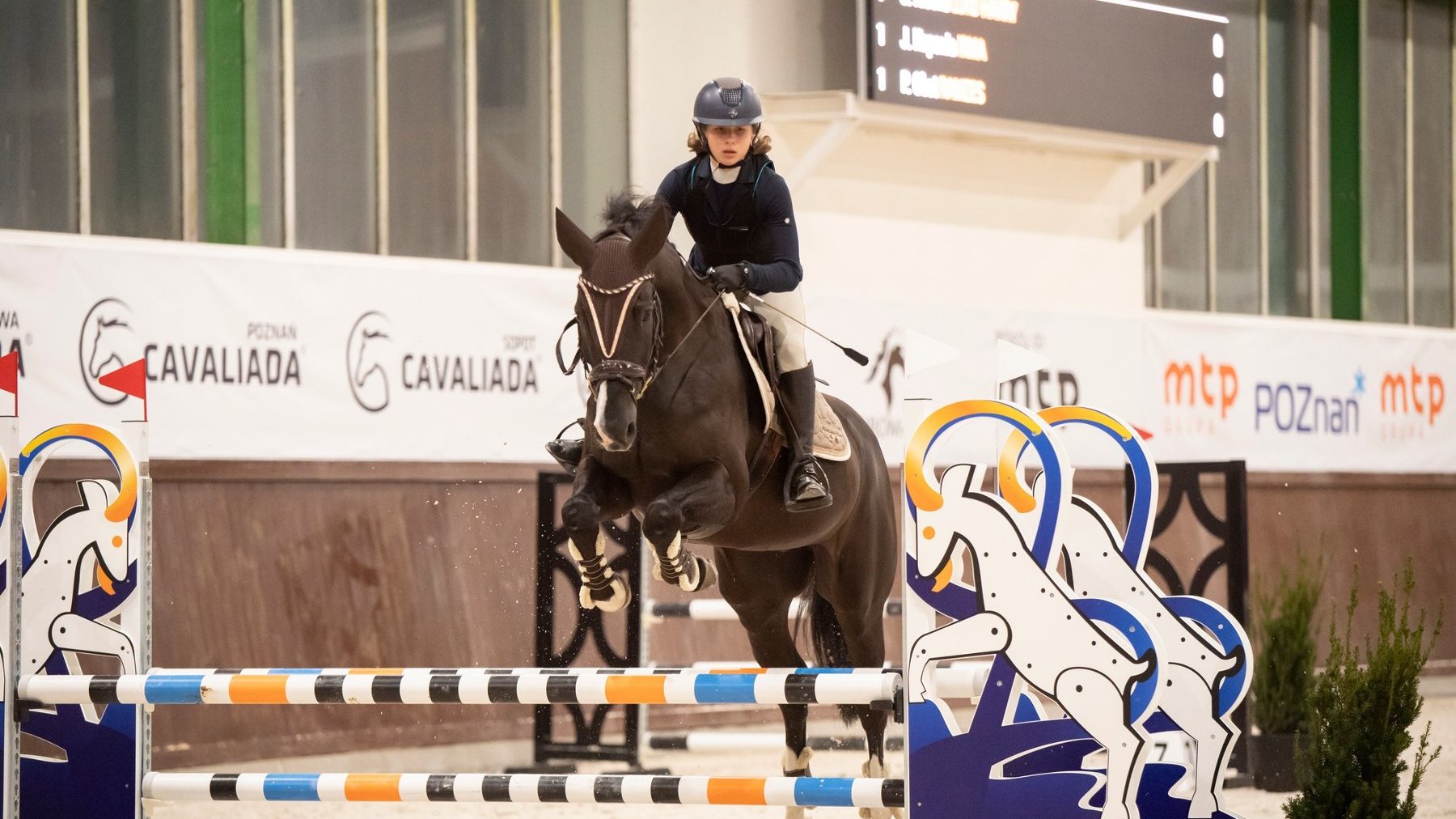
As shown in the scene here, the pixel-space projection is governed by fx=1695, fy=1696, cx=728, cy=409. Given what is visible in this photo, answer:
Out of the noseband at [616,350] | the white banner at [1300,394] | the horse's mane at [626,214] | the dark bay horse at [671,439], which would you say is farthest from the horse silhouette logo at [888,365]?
the noseband at [616,350]

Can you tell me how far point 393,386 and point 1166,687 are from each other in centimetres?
497

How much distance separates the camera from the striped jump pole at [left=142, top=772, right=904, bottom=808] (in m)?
3.85

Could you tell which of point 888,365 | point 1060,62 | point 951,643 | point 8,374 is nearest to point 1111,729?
point 951,643

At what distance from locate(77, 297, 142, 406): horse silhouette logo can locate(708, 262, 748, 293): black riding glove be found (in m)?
3.48

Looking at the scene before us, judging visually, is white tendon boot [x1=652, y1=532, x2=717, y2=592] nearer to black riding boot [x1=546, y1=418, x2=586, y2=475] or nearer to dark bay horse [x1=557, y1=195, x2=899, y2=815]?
dark bay horse [x1=557, y1=195, x2=899, y2=815]

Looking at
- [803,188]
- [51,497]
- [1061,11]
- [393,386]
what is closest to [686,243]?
[803,188]

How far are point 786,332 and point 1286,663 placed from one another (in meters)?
3.35

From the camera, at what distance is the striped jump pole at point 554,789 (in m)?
3.85

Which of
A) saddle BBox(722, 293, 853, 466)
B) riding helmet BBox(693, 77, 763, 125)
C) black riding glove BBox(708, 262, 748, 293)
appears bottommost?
saddle BBox(722, 293, 853, 466)

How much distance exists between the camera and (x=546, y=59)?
8.84 m

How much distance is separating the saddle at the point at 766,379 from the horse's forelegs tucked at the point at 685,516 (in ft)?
1.07

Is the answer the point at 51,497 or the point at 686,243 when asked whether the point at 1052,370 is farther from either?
the point at 51,497

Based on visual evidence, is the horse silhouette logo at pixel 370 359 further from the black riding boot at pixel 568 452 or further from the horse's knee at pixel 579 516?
the horse's knee at pixel 579 516

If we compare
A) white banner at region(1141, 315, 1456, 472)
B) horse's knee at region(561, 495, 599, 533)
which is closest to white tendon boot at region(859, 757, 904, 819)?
horse's knee at region(561, 495, 599, 533)
